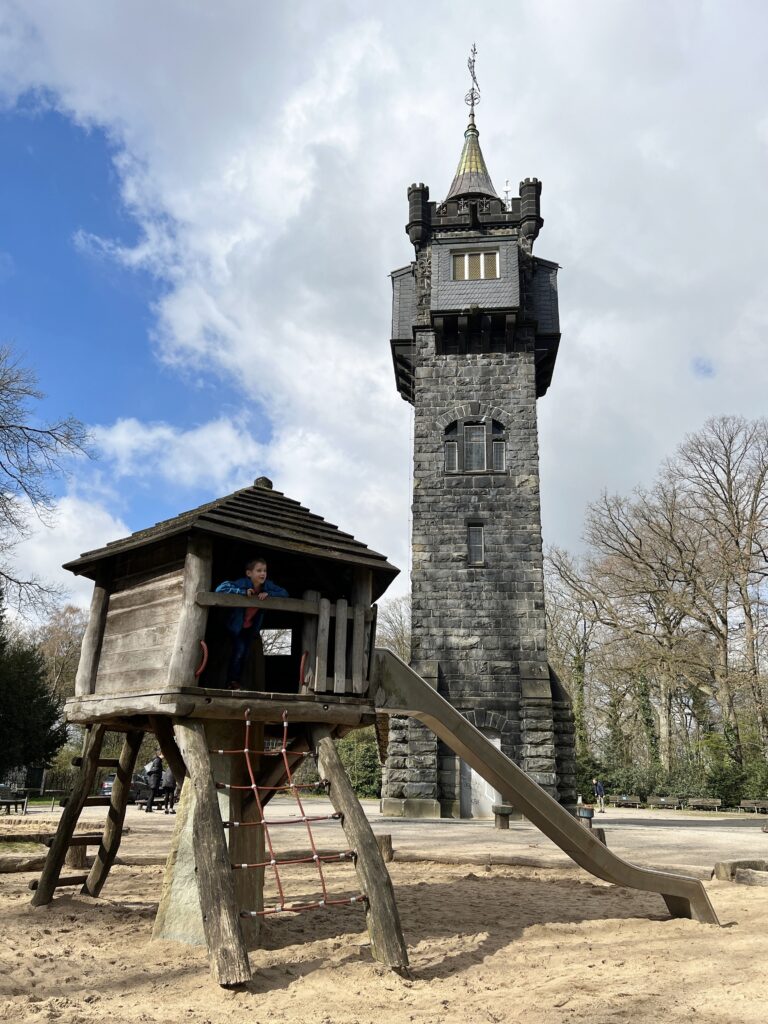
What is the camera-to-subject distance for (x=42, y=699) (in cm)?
2614

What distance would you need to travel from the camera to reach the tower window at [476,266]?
75.2ft

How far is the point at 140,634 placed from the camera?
691 centimetres

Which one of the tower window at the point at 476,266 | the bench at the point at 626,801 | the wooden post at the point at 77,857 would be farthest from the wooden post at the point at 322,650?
the bench at the point at 626,801

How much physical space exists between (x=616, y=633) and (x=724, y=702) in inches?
203

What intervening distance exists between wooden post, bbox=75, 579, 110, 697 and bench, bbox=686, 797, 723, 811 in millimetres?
26938

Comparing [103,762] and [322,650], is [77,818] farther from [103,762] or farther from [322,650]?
[322,650]

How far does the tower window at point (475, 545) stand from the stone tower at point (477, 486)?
0.10 ft

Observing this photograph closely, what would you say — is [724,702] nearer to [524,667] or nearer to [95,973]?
[524,667]

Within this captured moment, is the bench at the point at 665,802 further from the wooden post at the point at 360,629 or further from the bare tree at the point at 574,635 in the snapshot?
the wooden post at the point at 360,629

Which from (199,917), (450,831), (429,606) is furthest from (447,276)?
(199,917)

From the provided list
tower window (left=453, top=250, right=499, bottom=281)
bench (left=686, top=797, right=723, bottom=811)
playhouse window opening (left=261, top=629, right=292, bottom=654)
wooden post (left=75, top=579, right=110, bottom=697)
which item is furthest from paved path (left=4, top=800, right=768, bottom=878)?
tower window (left=453, top=250, right=499, bottom=281)

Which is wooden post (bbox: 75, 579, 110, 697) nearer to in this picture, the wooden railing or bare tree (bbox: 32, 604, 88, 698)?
the wooden railing

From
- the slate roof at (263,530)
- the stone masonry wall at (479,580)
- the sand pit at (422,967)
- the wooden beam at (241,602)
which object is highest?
the stone masonry wall at (479,580)

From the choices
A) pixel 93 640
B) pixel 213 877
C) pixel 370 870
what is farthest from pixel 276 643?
pixel 213 877
